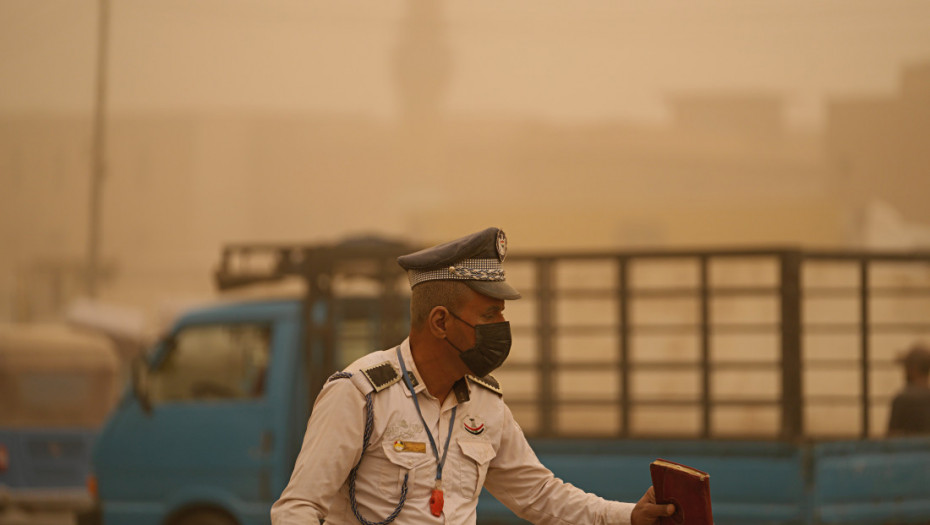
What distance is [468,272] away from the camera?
2.25 m

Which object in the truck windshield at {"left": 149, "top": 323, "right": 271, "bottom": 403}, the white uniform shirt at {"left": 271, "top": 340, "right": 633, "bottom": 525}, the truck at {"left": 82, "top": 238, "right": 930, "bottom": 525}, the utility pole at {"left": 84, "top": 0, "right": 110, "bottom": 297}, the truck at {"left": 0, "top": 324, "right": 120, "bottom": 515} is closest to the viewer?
the white uniform shirt at {"left": 271, "top": 340, "right": 633, "bottom": 525}

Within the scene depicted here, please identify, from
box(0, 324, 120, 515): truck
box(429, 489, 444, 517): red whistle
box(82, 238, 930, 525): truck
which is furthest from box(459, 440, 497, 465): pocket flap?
box(0, 324, 120, 515): truck

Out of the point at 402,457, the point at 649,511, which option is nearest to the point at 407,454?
the point at 402,457

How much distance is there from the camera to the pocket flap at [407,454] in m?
2.15

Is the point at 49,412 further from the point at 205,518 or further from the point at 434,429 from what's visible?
the point at 434,429

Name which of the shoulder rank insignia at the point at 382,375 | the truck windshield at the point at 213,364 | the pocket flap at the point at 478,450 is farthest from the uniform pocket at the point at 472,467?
the truck windshield at the point at 213,364

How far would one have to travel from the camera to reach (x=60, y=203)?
18422mm

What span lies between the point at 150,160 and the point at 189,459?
57.4 feet

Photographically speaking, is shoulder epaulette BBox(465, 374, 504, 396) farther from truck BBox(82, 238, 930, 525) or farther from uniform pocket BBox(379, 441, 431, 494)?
truck BBox(82, 238, 930, 525)

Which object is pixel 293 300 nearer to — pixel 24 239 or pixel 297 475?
pixel 297 475

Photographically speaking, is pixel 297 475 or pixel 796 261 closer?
pixel 297 475

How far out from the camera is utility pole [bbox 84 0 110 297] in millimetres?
18547

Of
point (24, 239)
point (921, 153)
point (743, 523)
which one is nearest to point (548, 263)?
point (743, 523)

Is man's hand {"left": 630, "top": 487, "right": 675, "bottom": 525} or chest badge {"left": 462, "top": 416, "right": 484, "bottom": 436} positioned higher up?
chest badge {"left": 462, "top": 416, "right": 484, "bottom": 436}
